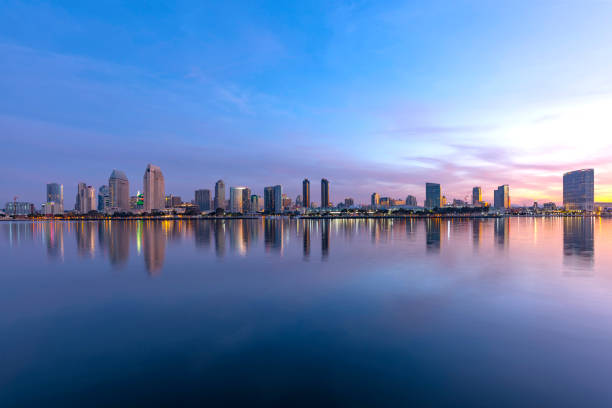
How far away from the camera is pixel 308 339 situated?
12.6m

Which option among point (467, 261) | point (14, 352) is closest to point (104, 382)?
point (14, 352)

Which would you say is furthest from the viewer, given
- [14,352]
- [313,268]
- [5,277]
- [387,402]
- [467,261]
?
[467,261]

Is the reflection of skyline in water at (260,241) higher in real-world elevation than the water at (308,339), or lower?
lower

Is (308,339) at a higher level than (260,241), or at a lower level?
higher

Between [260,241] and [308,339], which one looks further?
[260,241]

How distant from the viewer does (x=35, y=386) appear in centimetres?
934

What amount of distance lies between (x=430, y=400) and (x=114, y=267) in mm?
29478

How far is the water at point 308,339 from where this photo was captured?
29.6 feet

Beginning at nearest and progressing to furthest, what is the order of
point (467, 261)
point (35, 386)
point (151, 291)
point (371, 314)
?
1. point (35, 386)
2. point (371, 314)
3. point (151, 291)
4. point (467, 261)

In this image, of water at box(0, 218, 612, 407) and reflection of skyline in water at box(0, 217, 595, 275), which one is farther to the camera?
reflection of skyline in water at box(0, 217, 595, 275)

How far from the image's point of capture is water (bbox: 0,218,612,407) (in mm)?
9008

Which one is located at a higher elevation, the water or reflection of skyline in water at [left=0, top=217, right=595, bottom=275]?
the water

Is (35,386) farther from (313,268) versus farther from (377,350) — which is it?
(313,268)

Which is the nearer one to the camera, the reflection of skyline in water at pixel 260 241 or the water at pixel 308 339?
the water at pixel 308 339
